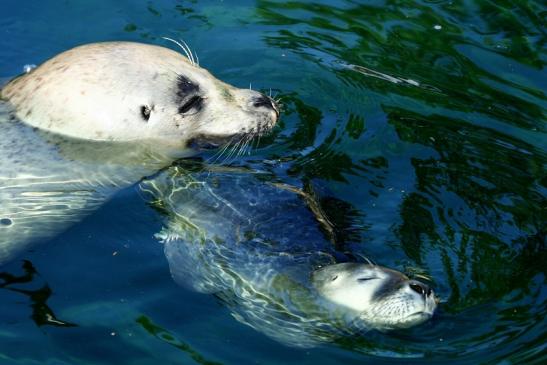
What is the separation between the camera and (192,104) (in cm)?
623

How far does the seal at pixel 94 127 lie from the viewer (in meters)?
5.69

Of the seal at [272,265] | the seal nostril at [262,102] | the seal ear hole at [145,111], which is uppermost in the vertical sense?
the seal nostril at [262,102]

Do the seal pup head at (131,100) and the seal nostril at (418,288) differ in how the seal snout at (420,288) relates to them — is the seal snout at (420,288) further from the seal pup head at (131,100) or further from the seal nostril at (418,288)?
the seal pup head at (131,100)

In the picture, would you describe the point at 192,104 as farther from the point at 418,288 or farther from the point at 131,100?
the point at 418,288

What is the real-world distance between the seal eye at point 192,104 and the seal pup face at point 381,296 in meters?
1.79

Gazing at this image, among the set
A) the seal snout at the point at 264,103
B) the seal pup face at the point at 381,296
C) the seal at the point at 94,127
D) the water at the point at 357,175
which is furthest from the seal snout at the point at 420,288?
the seal snout at the point at 264,103

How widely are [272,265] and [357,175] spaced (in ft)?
4.06

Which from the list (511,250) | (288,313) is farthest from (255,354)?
(511,250)

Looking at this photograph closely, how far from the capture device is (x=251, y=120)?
20.8 ft

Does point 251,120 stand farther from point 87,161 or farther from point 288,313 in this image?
point 288,313

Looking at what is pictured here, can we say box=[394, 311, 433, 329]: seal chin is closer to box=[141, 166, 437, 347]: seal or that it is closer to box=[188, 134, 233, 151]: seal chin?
box=[141, 166, 437, 347]: seal

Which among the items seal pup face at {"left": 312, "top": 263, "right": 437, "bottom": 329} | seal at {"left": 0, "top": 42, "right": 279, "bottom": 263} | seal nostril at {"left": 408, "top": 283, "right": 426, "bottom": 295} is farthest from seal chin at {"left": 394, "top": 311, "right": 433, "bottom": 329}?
seal at {"left": 0, "top": 42, "right": 279, "bottom": 263}

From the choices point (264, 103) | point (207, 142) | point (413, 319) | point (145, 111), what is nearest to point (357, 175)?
point (264, 103)

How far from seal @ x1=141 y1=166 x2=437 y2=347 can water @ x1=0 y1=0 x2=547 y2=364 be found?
9 cm
